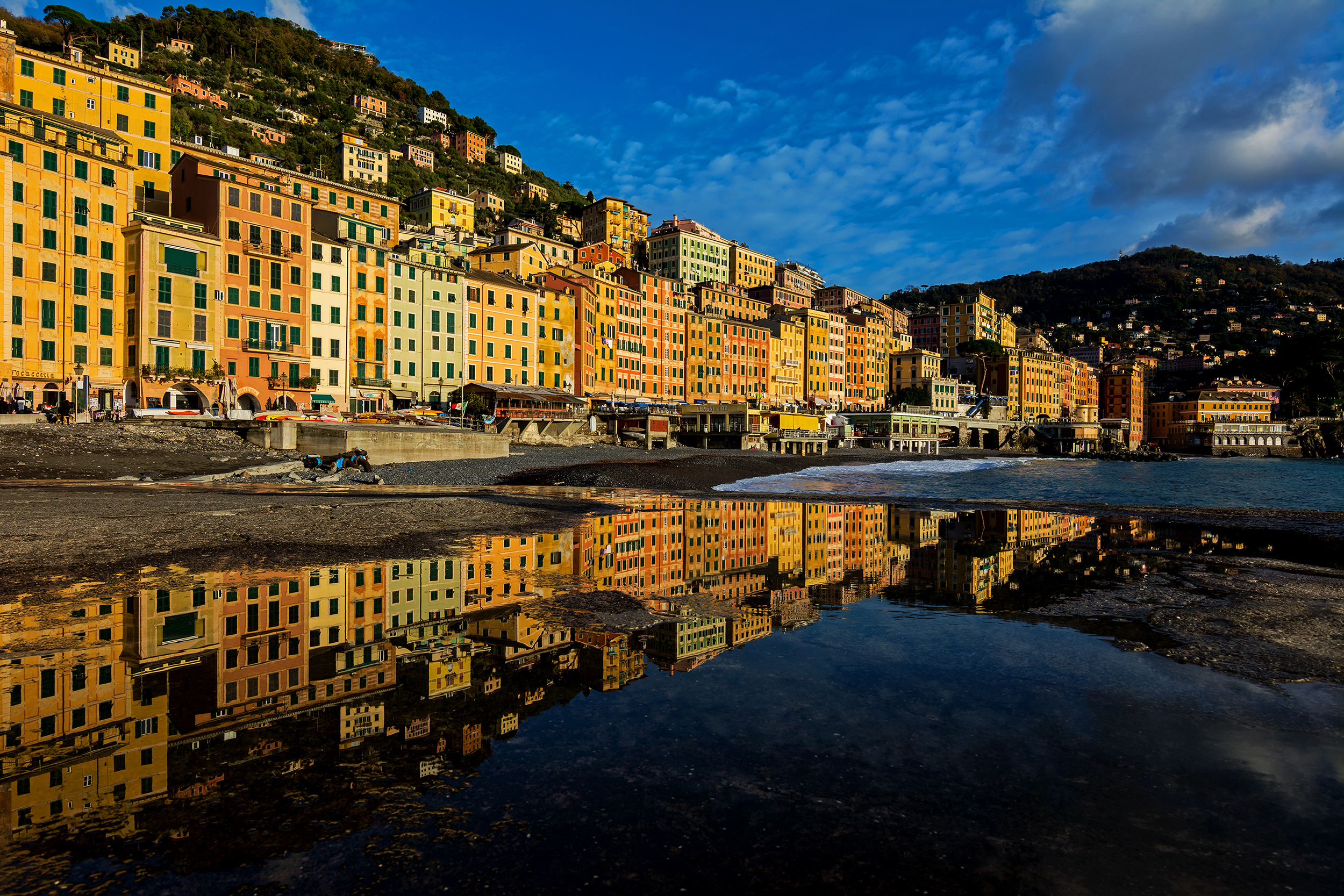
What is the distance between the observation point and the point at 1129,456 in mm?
116812

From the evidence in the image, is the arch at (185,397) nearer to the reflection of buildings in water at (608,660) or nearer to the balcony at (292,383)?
the balcony at (292,383)

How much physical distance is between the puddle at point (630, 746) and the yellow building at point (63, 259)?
4003 cm

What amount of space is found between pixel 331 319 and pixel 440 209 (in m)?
81.4

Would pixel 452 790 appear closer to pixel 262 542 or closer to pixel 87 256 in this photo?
pixel 262 542

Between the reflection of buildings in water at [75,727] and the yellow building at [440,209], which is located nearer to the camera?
the reflection of buildings in water at [75,727]

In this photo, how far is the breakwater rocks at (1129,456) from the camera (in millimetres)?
114312

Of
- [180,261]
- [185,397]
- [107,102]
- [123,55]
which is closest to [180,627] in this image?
[185,397]

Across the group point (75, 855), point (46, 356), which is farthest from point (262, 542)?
point (46, 356)

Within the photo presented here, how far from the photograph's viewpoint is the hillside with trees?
399 feet

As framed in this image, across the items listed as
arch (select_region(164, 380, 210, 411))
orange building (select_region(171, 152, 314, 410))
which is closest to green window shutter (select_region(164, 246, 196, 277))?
orange building (select_region(171, 152, 314, 410))

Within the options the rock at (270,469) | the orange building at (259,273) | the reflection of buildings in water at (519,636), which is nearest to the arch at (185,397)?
the orange building at (259,273)

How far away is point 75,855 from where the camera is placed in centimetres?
348

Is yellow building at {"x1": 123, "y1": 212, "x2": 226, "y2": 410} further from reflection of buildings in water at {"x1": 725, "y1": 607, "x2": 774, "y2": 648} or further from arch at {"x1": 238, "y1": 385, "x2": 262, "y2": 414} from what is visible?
reflection of buildings in water at {"x1": 725, "y1": 607, "x2": 774, "y2": 648}

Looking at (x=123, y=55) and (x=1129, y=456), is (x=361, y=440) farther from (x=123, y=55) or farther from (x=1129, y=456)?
(x=123, y=55)
